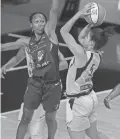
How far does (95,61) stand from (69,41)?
1.16ft

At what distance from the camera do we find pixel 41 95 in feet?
20.2

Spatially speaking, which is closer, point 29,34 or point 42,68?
point 42,68

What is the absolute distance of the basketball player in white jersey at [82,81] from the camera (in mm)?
5543

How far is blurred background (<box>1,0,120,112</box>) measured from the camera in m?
9.40

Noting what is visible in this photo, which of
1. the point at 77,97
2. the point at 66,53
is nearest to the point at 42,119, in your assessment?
the point at 77,97

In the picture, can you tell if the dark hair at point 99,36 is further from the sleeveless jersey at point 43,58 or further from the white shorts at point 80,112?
the sleeveless jersey at point 43,58

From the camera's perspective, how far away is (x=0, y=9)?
1502 cm

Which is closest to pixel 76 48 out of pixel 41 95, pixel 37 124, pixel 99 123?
pixel 41 95

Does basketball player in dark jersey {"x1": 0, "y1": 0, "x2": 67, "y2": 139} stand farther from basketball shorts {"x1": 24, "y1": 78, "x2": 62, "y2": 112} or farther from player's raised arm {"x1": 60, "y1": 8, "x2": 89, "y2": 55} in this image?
player's raised arm {"x1": 60, "y1": 8, "x2": 89, "y2": 55}

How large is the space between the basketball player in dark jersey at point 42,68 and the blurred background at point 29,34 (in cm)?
231

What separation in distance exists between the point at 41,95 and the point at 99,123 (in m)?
1.76

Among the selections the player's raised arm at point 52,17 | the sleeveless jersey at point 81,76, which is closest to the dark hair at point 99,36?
the sleeveless jersey at point 81,76

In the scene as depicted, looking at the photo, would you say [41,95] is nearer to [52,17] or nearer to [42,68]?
[42,68]

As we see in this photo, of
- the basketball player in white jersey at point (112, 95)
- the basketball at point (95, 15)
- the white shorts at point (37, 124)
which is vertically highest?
the basketball at point (95, 15)
